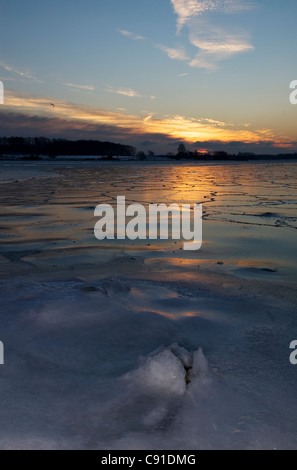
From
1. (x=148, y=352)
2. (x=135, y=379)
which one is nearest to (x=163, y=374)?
(x=135, y=379)

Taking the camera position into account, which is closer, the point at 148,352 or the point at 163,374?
the point at 163,374

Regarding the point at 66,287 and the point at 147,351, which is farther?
the point at 66,287

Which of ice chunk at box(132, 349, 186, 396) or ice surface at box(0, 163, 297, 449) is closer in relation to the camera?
ice surface at box(0, 163, 297, 449)

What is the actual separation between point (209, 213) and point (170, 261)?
110 inches

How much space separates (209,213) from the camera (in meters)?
5.67

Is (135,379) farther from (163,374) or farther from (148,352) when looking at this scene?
(148,352)

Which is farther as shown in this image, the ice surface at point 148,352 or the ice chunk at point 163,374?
the ice chunk at point 163,374

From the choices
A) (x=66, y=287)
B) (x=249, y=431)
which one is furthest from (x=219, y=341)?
(x=66, y=287)

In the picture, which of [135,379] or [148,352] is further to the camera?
[148,352]

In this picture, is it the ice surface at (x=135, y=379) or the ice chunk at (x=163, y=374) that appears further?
the ice chunk at (x=163, y=374)

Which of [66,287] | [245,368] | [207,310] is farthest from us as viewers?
[66,287]

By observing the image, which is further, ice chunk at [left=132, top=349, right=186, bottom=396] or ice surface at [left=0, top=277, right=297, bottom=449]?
ice chunk at [left=132, top=349, right=186, bottom=396]
